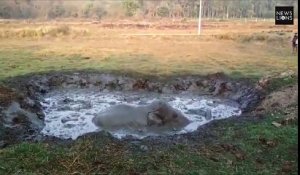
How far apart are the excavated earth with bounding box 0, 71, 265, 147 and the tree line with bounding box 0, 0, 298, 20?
69.6 meters

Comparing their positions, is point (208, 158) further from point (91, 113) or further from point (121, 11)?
point (121, 11)

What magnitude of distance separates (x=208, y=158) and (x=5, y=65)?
1663 cm

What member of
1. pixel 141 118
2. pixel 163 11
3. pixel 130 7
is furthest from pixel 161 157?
pixel 163 11

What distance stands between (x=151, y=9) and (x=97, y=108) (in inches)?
3200

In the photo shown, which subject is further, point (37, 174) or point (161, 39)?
point (161, 39)

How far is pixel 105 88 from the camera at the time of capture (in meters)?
20.4

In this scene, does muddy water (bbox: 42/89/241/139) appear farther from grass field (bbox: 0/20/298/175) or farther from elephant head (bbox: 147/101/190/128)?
grass field (bbox: 0/20/298/175)

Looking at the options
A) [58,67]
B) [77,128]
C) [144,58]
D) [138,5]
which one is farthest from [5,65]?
[138,5]

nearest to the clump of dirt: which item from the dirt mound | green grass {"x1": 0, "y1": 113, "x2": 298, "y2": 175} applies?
green grass {"x1": 0, "y1": 113, "x2": 298, "y2": 175}

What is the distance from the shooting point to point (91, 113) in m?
16.3

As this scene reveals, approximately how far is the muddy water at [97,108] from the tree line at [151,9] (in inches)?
2827

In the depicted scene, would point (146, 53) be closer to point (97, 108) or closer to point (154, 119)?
point (97, 108)

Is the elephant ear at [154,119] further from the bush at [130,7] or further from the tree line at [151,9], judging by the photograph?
the bush at [130,7]

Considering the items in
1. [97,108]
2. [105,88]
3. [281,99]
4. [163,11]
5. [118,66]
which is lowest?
[97,108]
